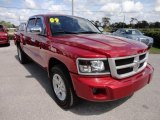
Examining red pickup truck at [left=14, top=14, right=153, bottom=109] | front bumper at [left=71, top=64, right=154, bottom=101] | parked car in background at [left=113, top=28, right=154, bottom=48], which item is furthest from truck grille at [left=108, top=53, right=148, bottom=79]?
parked car in background at [left=113, top=28, right=154, bottom=48]

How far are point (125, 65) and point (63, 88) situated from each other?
→ 49.2 inches

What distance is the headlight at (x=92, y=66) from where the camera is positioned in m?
2.96

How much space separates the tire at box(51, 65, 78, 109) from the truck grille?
83 centimetres

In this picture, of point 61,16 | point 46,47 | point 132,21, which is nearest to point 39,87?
point 46,47

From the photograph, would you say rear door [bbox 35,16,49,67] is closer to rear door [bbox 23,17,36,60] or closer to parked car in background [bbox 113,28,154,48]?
rear door [bbox 23,17,36,60]

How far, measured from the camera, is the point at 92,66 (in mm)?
2988

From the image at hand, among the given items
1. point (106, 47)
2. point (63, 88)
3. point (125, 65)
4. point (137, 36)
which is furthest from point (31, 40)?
point (137, 36)

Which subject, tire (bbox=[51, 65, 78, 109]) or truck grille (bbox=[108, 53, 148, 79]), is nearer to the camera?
truck grille (bbox=[108, 53, 148, 79])

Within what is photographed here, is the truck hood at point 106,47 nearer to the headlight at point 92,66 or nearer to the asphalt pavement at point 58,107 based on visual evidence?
the headlight at point 92,66

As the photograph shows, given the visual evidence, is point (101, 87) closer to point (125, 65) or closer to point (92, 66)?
point (92, 66)

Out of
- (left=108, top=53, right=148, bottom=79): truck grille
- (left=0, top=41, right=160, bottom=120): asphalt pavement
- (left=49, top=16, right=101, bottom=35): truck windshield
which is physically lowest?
(left=0, top=41, right=160, bottom=120): asphalt pavement

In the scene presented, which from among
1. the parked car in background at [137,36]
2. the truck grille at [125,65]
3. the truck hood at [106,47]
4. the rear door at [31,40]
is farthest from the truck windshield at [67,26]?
the parked car in background at [137,36]

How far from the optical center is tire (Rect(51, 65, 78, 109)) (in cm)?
338

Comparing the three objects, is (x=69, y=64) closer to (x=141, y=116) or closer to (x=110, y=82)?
(x=110, y=82)
